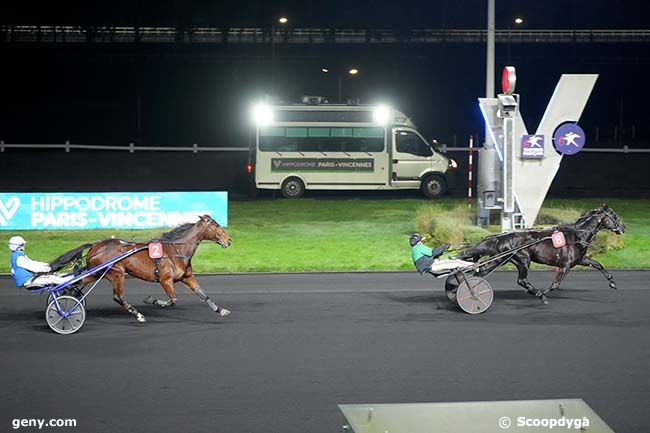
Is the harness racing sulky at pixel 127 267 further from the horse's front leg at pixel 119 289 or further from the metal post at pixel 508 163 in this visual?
the metal post at pixel 508 163

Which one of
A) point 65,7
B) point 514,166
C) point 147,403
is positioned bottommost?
point 147,403

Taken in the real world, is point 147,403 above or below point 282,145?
below

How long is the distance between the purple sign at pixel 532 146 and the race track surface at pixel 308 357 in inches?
176

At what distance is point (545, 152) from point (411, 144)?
11.5 m

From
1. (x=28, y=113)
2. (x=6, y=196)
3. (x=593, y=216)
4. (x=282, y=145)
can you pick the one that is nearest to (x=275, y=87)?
(x=28, y=113)

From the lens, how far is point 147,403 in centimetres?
900

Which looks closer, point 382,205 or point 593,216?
point 593,216

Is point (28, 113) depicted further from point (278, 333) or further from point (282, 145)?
point (278, 333)

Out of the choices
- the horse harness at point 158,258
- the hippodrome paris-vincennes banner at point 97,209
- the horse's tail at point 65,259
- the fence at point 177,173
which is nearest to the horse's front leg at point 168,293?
the horse harness at point 158,258

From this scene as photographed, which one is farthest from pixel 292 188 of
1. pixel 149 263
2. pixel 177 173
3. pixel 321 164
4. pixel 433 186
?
pixel 149 263

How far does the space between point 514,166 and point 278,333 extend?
9053mm

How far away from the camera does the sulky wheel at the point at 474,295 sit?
44.4ft

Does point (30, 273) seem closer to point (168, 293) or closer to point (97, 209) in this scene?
point (168, 293)

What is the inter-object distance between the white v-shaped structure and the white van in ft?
36.4
